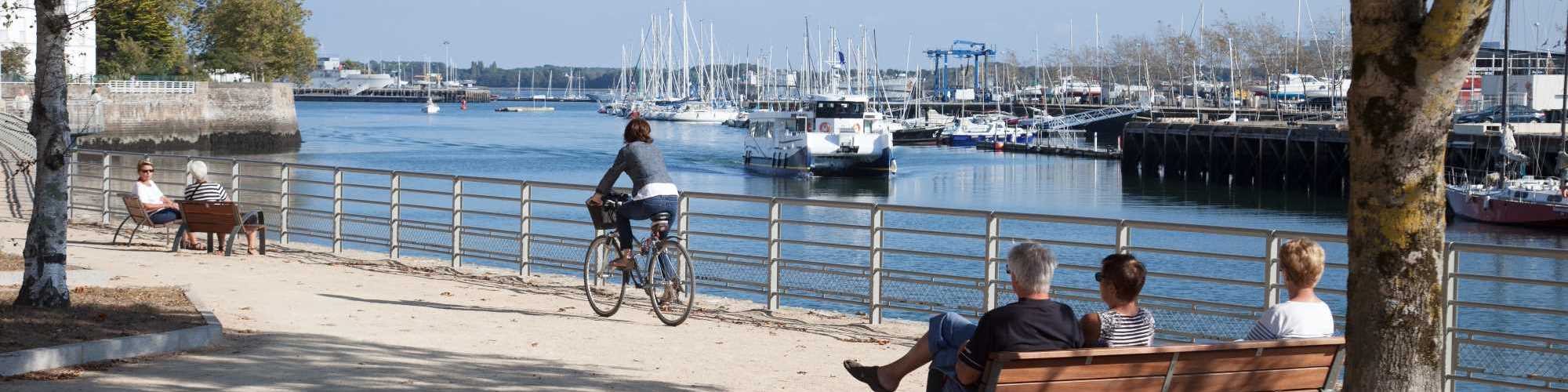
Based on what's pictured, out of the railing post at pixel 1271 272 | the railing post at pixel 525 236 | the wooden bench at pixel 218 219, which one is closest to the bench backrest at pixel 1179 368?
the railing post at pixel 1271 272

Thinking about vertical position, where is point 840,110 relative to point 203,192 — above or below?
above

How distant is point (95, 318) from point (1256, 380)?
6.81 m

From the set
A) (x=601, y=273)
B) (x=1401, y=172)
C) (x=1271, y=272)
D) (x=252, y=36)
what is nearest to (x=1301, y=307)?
(x=1401, y=172)

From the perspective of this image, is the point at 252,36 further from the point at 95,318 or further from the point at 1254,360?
the point at 1254,360

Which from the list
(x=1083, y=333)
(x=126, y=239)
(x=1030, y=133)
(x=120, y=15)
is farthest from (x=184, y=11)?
(x=1083, y=333)

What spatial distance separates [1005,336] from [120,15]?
8580 millimetres

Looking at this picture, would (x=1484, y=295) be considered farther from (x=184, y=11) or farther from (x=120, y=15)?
(x=184, y=11)

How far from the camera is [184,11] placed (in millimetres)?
83062

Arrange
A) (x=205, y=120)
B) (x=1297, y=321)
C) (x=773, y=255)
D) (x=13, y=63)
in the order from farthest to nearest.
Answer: (x=205, y=120) → (x=13, y=63) → (x=773, y=255) → (x=1297, y=321)

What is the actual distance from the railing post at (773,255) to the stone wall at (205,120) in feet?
202

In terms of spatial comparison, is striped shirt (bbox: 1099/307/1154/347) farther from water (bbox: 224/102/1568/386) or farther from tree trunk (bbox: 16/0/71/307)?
water (bbox: 224/102/1568/386)

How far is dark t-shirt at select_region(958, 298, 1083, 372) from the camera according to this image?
5.64 metres

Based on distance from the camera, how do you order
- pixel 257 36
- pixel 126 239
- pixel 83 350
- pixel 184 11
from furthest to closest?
pixel 257 36 → pixel 184 11 → pixel 126 239 → pixel 83 350

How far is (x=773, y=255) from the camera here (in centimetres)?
1163
